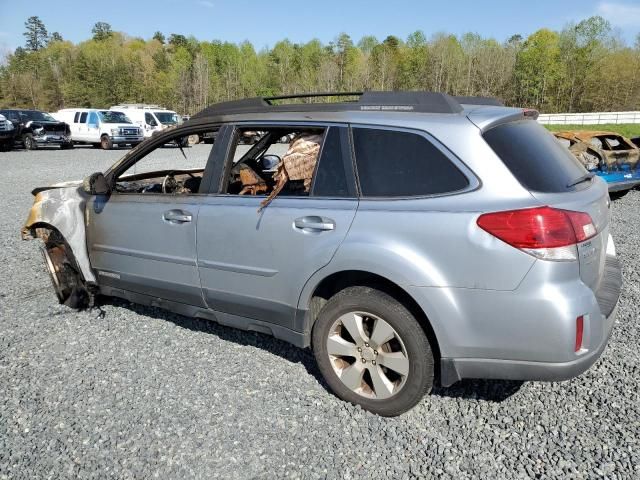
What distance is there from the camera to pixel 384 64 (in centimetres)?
7719

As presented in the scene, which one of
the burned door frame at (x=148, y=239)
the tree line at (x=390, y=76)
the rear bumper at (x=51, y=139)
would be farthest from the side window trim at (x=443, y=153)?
the tree line at (x=390, y=76)

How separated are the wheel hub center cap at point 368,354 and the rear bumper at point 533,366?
1.31ft

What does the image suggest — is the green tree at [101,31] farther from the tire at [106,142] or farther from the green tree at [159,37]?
the tire at [106,142]

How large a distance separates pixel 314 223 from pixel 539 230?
3.97 ft

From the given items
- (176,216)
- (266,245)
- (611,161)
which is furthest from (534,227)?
(611,161)

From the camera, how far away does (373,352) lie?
2.83 m

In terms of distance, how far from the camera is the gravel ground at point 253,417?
251 cm

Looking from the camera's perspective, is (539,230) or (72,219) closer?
(539,230)

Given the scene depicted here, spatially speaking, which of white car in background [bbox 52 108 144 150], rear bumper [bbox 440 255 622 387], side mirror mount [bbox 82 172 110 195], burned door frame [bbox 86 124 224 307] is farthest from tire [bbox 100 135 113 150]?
rear bumper [bbox 440 255 622 387]

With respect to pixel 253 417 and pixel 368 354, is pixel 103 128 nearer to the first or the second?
pixel 253 417

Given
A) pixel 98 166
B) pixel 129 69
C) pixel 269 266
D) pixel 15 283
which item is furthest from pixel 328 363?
pixel 129 69

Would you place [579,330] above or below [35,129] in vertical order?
below

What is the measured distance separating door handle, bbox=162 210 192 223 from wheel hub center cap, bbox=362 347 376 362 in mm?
1542

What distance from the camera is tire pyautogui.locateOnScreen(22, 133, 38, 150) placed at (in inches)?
908
